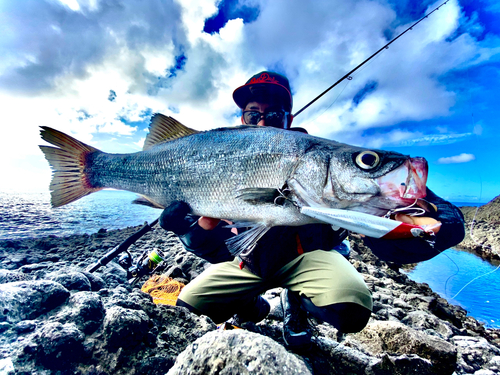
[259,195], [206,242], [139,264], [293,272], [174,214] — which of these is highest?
[259,195]

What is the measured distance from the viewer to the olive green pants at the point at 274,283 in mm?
2381

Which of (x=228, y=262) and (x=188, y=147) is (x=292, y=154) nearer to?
(x=188, y=147)

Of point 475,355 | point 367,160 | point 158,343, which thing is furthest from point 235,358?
point 475,355

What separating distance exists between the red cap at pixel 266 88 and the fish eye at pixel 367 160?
2.49 metres

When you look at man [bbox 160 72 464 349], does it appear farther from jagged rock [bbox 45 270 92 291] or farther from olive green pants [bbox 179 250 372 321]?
jagged rock [bbox 45 270 92 291]

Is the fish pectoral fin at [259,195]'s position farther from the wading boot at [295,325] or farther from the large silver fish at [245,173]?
the wading boot at [295,325]

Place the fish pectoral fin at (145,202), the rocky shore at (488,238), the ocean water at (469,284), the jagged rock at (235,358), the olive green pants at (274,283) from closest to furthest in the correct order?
the jagged rock at (235,358)
the olive green pants at (274,283)
the fish pectoral fin at (145,202)
the ocean water at (469,284)
the rocky shore at (488,238)

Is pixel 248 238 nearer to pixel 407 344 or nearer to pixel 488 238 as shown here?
pixel 407 344

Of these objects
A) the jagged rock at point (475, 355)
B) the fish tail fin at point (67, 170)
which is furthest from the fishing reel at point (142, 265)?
the jagged rock at point (475, 355)

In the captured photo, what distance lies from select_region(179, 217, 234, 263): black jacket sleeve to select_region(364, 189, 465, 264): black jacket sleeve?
6.36 feet

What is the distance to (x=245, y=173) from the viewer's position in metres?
2.24

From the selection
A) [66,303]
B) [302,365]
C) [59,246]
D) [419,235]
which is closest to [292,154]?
[419,235]

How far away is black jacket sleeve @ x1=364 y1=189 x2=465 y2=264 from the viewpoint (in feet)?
6.31

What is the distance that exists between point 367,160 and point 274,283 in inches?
75.4
